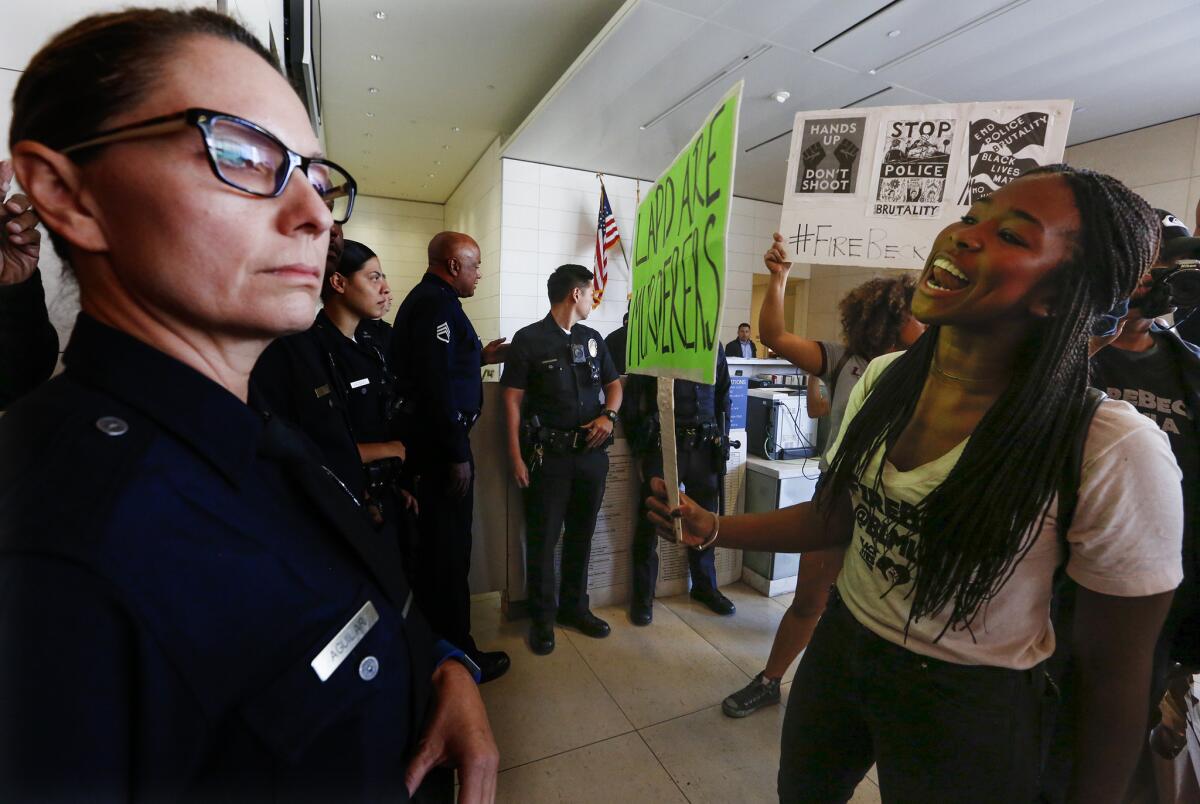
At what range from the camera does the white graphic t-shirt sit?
669 millimetres

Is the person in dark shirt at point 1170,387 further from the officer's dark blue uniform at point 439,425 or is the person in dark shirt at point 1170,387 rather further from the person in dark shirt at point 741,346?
the person in dark shirt at point 741,346

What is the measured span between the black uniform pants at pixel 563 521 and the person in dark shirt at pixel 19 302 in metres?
1.81

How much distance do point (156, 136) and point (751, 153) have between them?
6.53 m

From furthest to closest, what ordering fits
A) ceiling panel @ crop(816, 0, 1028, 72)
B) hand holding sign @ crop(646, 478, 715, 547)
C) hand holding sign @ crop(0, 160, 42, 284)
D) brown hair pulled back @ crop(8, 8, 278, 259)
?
ceiling panel @ crop(816, 0, 1028, 72)
hand holding sign @ crop(646, 478, 715, 547)
hand holding sign @ crop(0, 160, 42, 284)
brown hair pulled back @ crop(8, 8, 278, 259)

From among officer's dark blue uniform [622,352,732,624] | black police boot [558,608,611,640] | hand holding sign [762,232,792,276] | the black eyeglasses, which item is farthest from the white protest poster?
black police boot [558,608,611,640]

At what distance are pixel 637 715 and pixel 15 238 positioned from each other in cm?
209

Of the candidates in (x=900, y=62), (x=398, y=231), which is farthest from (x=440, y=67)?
(x=398, y=231)

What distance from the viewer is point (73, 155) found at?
1.57 ft

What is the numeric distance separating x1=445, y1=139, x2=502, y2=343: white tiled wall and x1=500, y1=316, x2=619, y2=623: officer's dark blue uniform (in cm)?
407

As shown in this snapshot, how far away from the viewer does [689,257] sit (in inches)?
36.2

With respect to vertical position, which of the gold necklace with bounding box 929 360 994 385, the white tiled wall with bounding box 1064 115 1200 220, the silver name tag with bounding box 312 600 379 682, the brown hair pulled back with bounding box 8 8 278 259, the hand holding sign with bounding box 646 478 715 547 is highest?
the white tiled wall with bounding box 1064 115 1200 220

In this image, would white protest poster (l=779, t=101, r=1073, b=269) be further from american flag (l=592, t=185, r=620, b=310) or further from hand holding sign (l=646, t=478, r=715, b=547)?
american flag (l=592, t=185, r=620, b=310)

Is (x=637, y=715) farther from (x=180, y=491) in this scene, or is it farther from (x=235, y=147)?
(x=235, y=147)

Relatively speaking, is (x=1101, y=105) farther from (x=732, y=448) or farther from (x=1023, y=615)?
(x=1023, y=615)
